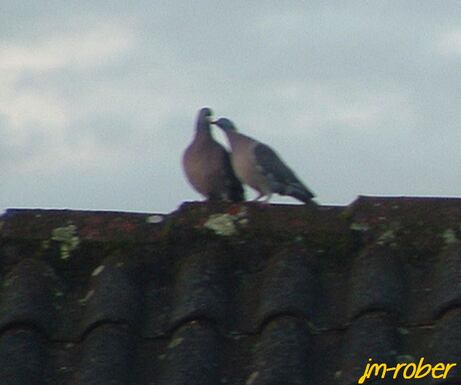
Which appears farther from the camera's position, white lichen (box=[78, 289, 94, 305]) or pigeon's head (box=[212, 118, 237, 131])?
pigeon's head (box=[212, 118, 237, 131])

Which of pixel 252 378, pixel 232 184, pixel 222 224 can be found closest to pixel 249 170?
pixel 232 184

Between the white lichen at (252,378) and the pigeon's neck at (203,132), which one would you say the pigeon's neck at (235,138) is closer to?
the pigeon's neck at (203,132)

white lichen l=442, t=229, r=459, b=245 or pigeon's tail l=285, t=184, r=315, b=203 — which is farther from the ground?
pigeon's tail l=285, t=184, r=315, b=203

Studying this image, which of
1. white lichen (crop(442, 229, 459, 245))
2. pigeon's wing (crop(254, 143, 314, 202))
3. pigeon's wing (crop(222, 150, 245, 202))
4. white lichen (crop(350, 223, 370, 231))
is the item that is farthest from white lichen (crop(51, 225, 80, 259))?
pigeon's wing (crop(222, 150, 245, 202))

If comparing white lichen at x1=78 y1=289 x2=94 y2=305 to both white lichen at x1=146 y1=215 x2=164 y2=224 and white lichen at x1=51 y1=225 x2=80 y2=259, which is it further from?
white lichen at x1=146 y1=215 x2=164 y2=224

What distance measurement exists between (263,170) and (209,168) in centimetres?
32

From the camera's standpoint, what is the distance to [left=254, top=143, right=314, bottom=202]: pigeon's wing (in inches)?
259

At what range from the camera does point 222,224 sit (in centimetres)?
330

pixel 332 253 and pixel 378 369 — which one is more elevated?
pixel 332 253

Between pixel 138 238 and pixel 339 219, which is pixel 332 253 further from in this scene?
pixel 138 238

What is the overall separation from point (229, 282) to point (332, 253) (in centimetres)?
25

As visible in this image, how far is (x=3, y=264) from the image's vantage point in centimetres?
339

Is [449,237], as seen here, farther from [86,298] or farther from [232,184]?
[232,184]

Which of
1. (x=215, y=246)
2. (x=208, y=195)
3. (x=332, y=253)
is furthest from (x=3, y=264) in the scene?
(x=208, y=195)
